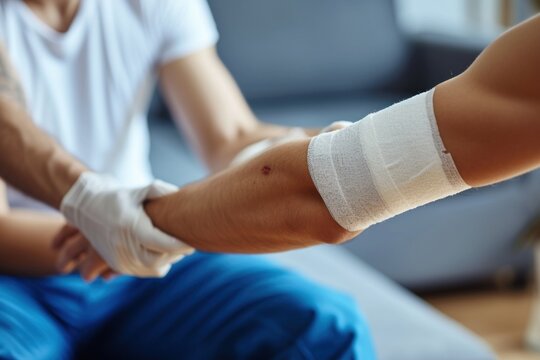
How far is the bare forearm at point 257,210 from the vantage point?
3.61ft

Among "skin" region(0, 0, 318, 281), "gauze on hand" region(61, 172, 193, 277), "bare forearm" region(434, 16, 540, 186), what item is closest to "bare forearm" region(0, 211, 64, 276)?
"skin" region(0, 0, 318, 281)

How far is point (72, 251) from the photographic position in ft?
4.71

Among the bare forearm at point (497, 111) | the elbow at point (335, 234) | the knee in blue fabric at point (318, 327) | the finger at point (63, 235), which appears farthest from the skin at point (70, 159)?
the bare forearm at point (497, 111)

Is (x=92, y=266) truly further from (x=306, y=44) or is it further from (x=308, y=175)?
(x=306, y=44)

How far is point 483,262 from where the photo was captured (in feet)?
8.89

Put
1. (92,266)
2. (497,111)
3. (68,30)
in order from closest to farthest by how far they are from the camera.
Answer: (497,111)
(92,266)
(68,30)

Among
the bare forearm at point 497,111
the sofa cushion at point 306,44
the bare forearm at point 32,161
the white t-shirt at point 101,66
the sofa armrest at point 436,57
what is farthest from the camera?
the sofa cushion at point 306,44

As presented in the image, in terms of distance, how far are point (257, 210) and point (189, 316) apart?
0.32 m

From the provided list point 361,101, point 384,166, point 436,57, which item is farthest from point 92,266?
point 436,57

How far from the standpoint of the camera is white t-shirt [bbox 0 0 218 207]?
1.64 metres

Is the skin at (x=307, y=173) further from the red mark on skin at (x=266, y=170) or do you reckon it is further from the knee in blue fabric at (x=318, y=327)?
the knee in blue fabric at (x=318, y=327)

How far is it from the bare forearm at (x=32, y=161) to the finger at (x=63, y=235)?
5 cm

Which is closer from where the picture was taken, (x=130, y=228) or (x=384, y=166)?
(x=384, y=166)

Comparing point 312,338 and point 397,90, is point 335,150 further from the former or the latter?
point 397,90
